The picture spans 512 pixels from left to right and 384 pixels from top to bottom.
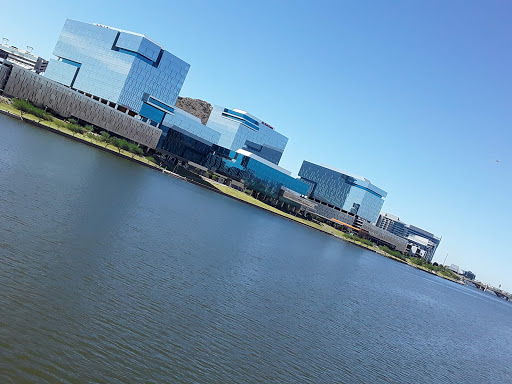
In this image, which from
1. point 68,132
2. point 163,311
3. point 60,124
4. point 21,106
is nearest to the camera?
point 163,311

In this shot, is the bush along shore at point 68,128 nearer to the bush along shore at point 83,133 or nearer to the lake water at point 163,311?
the bush along shore at point 83,133

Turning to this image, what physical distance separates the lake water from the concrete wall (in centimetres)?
7793

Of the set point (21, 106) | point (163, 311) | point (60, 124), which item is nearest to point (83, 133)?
point (60, 124)

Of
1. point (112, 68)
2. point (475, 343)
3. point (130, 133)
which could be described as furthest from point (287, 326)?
point (112, 68)

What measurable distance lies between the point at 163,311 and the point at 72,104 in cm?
13007

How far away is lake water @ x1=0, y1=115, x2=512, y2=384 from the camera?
1672 centimetres

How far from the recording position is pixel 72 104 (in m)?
136

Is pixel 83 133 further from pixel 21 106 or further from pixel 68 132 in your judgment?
pixel 21 106

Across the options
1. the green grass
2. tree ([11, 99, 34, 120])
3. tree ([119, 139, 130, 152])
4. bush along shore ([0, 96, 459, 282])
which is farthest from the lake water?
tree ([119, 139, 130, 152])

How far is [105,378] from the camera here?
15.0 metres

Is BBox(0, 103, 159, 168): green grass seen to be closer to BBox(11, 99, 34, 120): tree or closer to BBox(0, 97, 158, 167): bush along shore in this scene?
BBox(0, 97, 158, 167): bush along shore

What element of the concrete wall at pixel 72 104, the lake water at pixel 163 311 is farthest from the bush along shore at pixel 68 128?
the lake water at pixel 163 311

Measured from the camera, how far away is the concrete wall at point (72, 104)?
124 m

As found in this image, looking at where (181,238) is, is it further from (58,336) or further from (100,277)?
(58,336)
